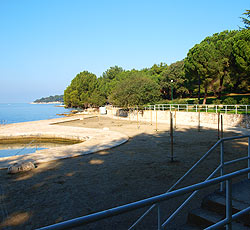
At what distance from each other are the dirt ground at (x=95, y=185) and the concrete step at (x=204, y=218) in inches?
13.2

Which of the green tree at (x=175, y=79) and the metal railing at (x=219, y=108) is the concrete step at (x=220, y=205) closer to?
the metal railing at (x=219, y=108)

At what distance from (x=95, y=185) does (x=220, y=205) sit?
4707 millimetres

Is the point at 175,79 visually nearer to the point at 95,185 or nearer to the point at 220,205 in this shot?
the point at 95,185

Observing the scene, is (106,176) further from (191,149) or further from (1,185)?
(191,149)

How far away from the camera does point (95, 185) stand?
7.84 metres

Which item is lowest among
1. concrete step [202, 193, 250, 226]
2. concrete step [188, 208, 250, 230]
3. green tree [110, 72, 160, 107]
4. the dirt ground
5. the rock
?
the dirt ground

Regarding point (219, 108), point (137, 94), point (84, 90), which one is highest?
point (84, 90)

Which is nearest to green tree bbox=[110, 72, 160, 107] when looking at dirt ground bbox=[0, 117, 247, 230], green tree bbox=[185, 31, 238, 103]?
green tree bbox=[185, 31, 238, 103]

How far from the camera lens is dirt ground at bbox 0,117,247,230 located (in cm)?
561

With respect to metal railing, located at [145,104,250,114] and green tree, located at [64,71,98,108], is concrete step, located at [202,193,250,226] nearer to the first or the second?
metal railing, located at [145,104,250,114]

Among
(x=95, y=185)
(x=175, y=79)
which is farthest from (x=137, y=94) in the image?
A: (x=175, y=79)

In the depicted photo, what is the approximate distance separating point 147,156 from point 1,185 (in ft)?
21.6

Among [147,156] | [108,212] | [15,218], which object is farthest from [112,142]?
[108,212]

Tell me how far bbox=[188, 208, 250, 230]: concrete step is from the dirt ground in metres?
0.33
